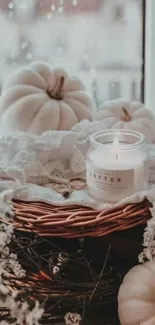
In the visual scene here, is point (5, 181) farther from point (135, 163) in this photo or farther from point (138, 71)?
point (138, 71)

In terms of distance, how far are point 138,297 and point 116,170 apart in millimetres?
174

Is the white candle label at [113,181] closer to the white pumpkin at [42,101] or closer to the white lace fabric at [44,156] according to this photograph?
the white lace fabric at [44,156]

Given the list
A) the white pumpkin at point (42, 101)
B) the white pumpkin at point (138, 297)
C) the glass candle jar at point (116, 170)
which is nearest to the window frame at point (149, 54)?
the white pumpkin at point (42, 101)

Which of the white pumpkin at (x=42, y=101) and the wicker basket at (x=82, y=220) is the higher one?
the white pumpkin at (x=42, y=101)

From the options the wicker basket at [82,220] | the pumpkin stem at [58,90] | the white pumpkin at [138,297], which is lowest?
the white pumpkin at [138,297]

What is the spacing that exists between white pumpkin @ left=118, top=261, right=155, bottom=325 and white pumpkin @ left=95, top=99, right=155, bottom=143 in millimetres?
312

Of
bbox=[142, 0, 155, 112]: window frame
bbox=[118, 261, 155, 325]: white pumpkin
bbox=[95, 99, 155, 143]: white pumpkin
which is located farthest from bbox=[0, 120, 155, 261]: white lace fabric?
bbox=[142, 0, 155, 112]: window frame

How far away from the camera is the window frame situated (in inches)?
54.2

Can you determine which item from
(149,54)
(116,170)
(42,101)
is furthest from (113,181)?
(149,54)

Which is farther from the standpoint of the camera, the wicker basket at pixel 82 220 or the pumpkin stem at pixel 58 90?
the pumpkin stem at pixel 58 90

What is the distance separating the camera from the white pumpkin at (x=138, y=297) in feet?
2.89

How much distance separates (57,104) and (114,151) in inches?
9.8

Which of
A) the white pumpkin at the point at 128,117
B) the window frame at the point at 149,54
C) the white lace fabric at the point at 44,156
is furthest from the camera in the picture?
the window frame at the point at 149,54

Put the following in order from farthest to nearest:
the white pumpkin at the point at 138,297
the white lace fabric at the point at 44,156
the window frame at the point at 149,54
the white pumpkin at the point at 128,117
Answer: the window frame at the point at 149,54
the white pumpkin at the point at 128,117
the white lace fabric at the point at 44,156
the white pumpkin at the point at 138,297
